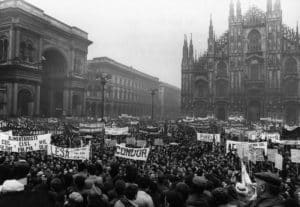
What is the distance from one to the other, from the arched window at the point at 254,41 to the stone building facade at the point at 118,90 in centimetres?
2756

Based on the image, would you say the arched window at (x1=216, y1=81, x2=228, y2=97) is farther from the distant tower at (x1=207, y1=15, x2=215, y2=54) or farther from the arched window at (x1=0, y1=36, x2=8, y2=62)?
the arched window at (x1=0, y1=36, x2=8, y2=62)

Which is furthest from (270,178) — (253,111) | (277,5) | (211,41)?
(211,41)

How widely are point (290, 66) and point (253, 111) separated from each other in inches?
397

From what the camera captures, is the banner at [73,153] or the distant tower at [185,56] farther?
the distant tower at [185,56]

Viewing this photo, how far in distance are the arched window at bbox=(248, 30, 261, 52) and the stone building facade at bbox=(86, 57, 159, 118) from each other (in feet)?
90.4

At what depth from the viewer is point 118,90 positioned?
244ft

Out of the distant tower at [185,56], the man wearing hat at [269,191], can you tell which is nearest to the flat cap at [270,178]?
the man wearing hat at [269,191]

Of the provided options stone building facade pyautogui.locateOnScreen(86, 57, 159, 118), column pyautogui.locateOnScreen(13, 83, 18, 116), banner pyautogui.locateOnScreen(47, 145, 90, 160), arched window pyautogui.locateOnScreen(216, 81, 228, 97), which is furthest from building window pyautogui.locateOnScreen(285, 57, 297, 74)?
banner pyautogui.locateOnScreen(47, 145, 90, 160)

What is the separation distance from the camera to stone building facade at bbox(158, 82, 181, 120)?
109 metres

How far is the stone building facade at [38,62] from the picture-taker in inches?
1490

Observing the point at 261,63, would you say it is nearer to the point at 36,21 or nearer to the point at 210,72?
the point at 210,72

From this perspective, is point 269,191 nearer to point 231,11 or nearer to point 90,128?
point 90,128

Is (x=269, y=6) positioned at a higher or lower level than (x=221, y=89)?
higher

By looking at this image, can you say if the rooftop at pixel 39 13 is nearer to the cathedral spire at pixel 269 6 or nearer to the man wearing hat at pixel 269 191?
the cathedral spire at pixel 269 6
